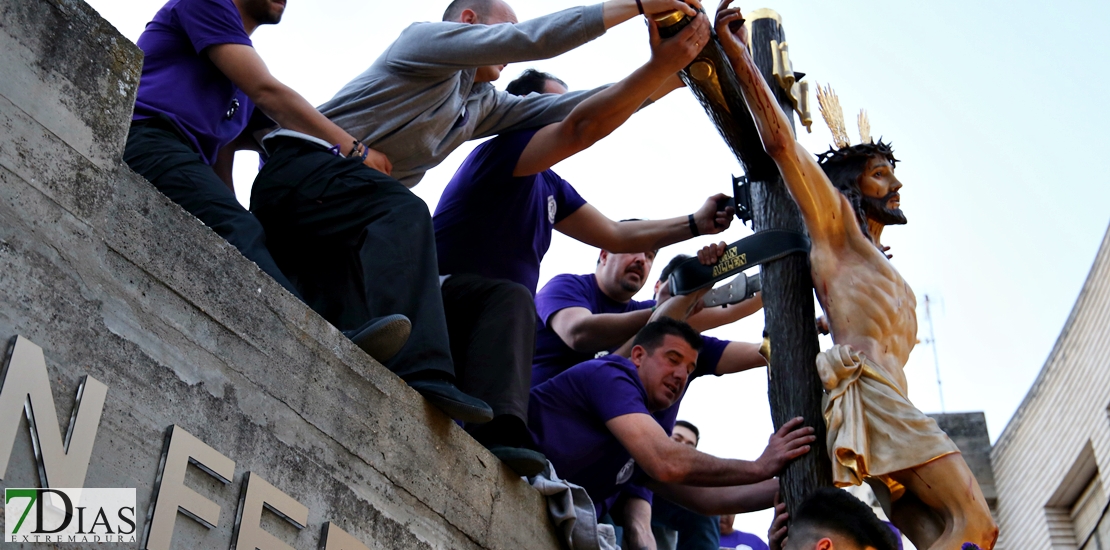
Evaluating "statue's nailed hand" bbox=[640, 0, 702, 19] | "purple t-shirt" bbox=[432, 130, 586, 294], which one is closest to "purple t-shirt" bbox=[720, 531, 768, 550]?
"purple t-shirt" bbox=[432, 130, 586, 294]

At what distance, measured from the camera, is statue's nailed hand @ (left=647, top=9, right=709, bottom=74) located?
249 inches

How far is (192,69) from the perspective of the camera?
535 centimetres

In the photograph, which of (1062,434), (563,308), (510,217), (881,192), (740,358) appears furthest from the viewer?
(1062,434)

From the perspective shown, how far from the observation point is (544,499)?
571 centimetres

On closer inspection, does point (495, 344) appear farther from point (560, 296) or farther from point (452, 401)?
point (560, 296)

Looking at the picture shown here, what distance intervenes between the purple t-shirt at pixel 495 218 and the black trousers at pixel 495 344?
0.28 meters

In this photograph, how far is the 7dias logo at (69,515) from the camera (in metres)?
3.54

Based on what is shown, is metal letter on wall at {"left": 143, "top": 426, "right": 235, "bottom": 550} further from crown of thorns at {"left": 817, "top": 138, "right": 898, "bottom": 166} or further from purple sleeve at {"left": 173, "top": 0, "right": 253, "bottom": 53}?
crown of thorns at {"left": 817, "top": 138, "right": 898, "bottom": 166}

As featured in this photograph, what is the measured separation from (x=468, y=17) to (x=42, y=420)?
3.51 meters

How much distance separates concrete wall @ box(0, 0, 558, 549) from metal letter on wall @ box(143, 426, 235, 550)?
0.10 ft

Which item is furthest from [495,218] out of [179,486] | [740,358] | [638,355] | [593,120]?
[179,486]

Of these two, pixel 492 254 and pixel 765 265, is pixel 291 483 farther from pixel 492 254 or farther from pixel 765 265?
pixel 765 265

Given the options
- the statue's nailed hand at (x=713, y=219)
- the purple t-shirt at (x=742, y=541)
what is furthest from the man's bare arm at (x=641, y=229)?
the purple t-shirt at (x=742, y=541)

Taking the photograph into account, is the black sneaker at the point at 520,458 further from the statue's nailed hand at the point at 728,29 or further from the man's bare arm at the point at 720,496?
the statue's nailed hand at the point at 728,29
